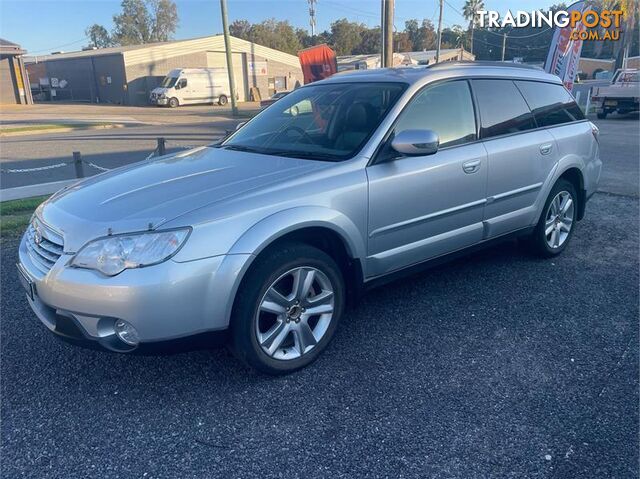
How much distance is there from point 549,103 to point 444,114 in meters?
1.60

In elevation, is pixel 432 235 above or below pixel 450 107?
below

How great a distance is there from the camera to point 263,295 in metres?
2.87

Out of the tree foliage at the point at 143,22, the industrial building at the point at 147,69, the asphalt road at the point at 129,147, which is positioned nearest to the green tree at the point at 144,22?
the tree foliage at the point at 143,22

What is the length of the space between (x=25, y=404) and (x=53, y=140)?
58.9ft

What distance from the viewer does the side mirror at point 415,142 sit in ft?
10.7

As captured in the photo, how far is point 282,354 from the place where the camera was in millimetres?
3084

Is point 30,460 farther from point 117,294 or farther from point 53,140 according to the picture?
point 53,140

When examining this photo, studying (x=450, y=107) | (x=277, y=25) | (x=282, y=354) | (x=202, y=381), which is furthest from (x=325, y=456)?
(x=277, y=25)

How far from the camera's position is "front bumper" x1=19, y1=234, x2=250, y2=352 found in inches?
99.8

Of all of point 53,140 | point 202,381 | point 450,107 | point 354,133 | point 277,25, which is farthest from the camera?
point 277,25

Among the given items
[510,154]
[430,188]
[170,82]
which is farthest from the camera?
[170,82]

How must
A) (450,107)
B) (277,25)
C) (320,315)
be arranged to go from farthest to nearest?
1. (277,25)
2. (450,107)
3. (320,315)

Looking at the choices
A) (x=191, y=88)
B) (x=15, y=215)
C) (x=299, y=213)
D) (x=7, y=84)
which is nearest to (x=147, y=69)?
(x=191, y=88)

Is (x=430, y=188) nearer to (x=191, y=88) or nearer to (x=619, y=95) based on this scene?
(x=619, y=95)
